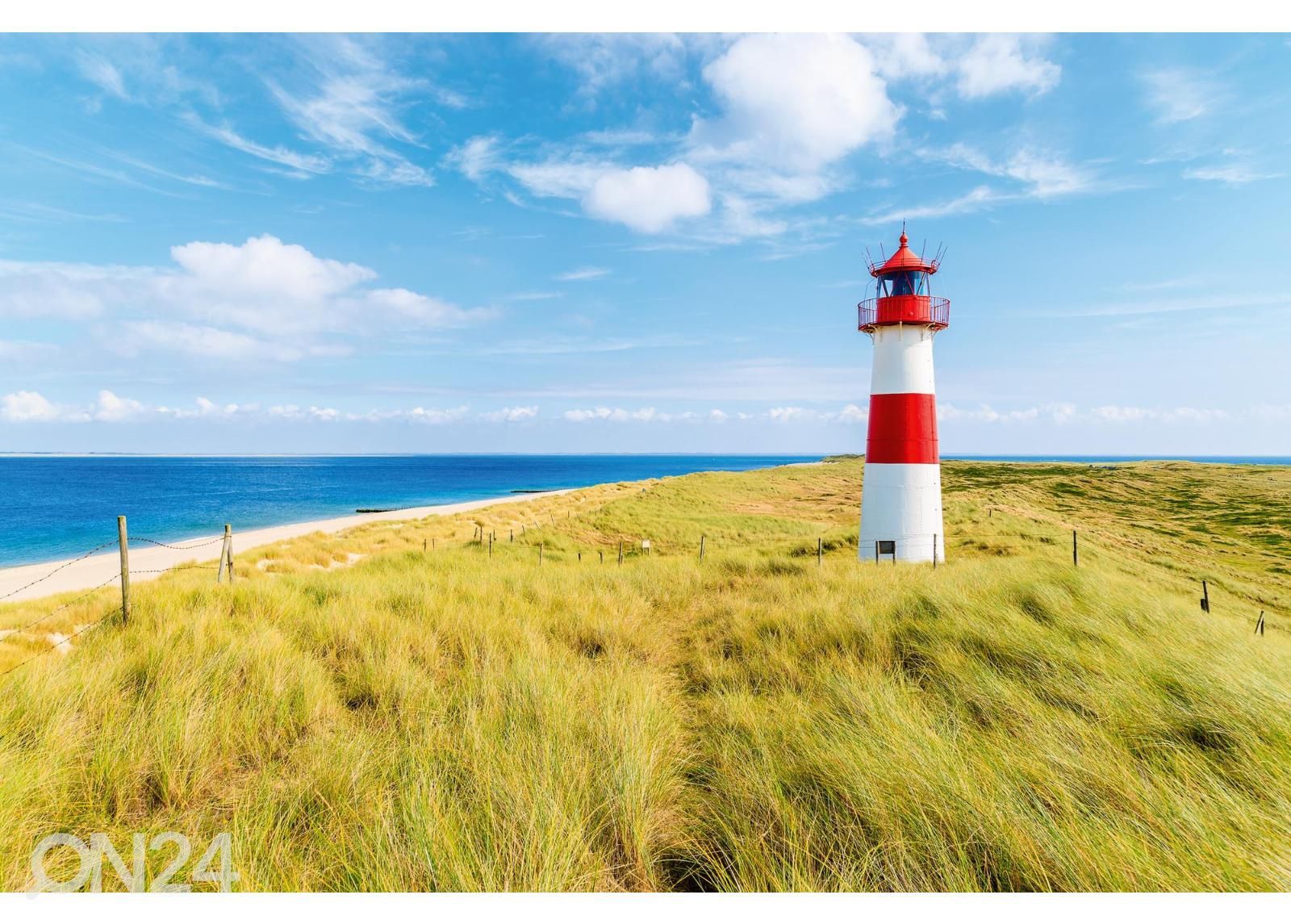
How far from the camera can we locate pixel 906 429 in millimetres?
12531

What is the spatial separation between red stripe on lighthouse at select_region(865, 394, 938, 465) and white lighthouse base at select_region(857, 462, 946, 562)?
0.24m

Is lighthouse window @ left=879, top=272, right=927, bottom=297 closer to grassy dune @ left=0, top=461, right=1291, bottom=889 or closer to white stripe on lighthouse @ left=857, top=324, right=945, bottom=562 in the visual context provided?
white stripe on lighthouse @ left=857, top=324, right=945, bottom=562

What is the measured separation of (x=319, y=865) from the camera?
110 inches

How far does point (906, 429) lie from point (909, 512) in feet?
6.30

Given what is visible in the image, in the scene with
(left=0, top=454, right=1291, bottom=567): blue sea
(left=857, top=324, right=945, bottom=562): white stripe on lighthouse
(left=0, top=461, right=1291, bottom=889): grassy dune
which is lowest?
(left=0, top=454, right=1291, bottom=567): blue sea

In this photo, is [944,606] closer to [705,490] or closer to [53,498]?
[705,490]

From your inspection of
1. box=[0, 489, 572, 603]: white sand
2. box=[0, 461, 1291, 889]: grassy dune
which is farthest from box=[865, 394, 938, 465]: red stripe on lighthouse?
box=[0, 489, 572, 603]: white sand

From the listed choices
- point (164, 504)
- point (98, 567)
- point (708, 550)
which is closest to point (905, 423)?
point (708, 550)

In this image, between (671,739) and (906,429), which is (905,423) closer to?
(906,429)

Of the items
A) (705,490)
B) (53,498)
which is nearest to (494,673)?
(705,490)

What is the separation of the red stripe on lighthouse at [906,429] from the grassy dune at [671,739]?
476cm

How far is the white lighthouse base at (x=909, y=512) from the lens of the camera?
12.6 metres

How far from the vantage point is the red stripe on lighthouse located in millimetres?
12523
